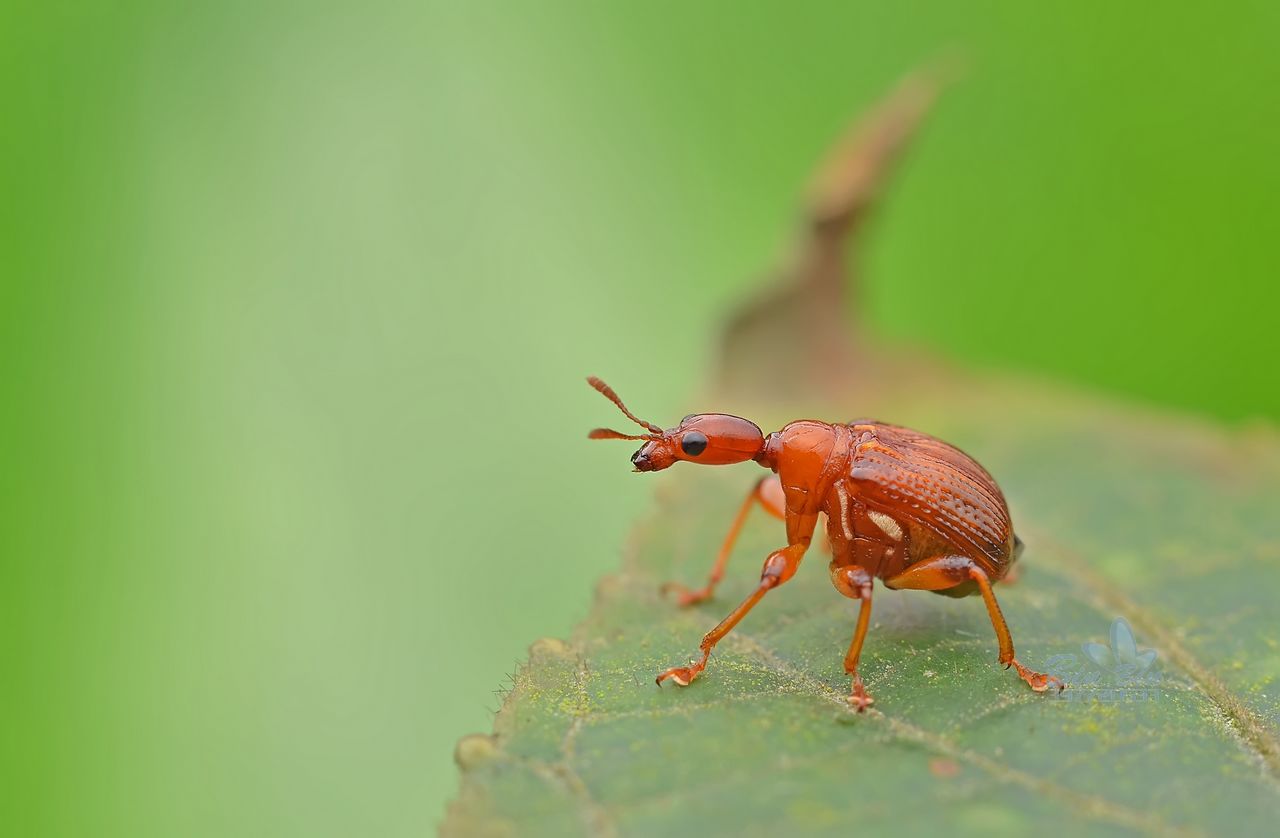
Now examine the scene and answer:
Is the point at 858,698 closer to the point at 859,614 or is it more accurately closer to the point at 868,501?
the point at 859,614

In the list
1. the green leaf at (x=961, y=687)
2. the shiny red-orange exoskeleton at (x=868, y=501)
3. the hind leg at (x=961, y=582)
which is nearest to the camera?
the green leaf at (x=961, y=687)

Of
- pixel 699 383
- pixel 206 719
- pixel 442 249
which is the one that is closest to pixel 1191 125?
pixel 699 383

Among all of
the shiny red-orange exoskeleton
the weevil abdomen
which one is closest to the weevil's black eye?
the shiny red-orange exoskeleton

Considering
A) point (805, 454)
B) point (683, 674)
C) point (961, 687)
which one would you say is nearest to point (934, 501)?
point (805, 454)

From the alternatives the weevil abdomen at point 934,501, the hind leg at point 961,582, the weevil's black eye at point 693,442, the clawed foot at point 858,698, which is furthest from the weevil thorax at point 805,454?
the clawed foot at point 858,698

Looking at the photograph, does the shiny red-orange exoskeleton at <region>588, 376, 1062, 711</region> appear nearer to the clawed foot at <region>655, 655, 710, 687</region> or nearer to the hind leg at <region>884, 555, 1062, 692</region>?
the hind leg at <region>884, 555, 1062, 692</region>

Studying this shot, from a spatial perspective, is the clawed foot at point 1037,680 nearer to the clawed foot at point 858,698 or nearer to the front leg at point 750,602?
the clawed foot at point 858,698

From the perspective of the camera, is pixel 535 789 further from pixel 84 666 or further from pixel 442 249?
pixel 442 249
